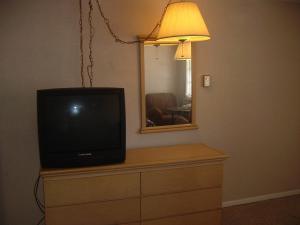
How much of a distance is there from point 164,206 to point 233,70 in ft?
5.05

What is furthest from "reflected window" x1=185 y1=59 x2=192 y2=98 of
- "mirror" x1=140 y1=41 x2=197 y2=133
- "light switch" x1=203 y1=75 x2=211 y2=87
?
"light switch" x1=203 y1=75 x2=211 y2=87

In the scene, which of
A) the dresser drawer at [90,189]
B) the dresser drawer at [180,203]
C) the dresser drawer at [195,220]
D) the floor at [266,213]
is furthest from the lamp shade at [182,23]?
the floor at [266,213]

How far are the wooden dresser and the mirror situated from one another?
0.36 metres

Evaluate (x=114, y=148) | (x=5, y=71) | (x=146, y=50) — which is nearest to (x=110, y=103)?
(x=114, y=148)

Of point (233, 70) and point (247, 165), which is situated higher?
point (233, 70)

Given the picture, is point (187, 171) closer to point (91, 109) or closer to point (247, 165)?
point (91, 109)

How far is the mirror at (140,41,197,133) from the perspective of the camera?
266 centimetres

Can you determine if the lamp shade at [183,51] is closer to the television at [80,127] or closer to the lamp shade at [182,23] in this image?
the lamp shade at [182,23]

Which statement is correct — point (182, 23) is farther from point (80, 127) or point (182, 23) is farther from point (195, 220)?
point (195, 220)

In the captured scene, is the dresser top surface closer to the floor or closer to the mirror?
the mirror

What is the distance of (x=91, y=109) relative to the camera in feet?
7.02

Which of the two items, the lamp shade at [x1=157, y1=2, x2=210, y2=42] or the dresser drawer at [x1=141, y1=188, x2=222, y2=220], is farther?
the dresser drawer at [x1=141, y1=188, x2=222, y2=220]

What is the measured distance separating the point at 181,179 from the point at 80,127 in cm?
89

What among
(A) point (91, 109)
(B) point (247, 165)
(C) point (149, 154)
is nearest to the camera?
(A) point (91, 109)
